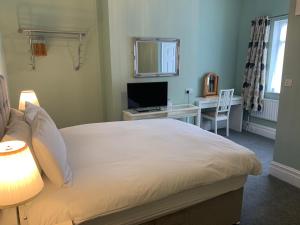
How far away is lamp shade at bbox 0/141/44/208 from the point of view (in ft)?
2.95

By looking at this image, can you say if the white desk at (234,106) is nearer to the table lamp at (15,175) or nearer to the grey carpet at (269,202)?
the grey carpet at (269,202)

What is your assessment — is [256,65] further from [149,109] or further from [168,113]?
[149,109]

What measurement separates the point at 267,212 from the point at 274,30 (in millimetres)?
3351

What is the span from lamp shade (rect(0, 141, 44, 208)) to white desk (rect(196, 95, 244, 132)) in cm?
359

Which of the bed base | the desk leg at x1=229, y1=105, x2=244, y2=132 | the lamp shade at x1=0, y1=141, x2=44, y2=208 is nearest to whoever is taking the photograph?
the lamp shade at x1=0, y1=141, x2=44, y2=208

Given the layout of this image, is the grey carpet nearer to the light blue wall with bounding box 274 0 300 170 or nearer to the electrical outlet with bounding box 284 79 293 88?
the light blue wall with bounding box 274 0 300 170

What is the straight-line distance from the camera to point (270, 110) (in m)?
4.35

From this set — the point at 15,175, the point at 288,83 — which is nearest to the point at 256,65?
the point at 288,83

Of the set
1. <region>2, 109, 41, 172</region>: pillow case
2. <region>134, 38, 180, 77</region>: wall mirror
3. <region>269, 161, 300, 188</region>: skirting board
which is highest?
<region>134, 38, 180, 77</region>: wall mirror

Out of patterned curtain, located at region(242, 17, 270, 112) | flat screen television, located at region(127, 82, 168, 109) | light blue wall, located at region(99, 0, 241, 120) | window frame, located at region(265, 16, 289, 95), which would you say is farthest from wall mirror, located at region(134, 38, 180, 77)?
window frame, located at region(265, 16, 289, 95)

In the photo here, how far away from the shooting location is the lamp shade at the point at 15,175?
899 mm

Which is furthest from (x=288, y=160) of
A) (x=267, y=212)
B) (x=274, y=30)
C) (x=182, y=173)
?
(x=274, y=30)

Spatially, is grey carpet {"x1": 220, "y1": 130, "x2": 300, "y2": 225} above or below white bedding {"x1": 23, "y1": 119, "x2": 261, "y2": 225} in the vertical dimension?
below

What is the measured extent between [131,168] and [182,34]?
2958 mm
